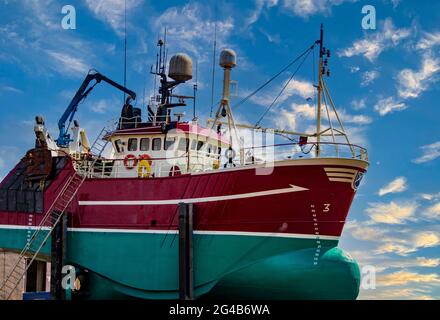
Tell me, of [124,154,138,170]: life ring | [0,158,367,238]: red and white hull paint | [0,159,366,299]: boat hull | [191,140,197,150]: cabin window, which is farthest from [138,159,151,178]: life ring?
[191,140,197,150]: cabin window

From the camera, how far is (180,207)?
1998cm

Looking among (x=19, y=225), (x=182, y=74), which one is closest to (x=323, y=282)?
(x=182, y=74)

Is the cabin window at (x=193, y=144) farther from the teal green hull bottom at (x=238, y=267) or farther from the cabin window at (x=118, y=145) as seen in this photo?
the teal green hull bottom at (x=238, y=267)

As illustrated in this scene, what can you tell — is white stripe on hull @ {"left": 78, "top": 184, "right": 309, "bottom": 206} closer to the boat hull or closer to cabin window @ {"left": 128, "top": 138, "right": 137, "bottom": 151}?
the boat hull

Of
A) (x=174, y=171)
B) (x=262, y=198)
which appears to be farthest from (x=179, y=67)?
(x=262, y=198)

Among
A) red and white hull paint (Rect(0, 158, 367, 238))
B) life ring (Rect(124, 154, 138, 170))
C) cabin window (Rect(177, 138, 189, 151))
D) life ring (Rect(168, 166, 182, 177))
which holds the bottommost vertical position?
red and white hull paint (Rect(0, 158, 367, 238))

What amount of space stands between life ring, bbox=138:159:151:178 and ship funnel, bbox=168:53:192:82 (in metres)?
4.58

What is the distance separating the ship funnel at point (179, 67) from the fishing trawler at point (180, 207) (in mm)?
65

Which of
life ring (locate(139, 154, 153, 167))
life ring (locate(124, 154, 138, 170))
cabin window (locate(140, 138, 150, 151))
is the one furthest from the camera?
cabin window (locate(140, 138, 150, 151))

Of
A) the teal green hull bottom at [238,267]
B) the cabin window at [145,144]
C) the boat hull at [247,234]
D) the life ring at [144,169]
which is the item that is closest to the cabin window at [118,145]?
the cabin window at [145,144]

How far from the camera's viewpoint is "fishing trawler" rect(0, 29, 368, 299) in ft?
62.9

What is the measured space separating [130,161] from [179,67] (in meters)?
4.74

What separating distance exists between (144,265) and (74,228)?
355 centimetres

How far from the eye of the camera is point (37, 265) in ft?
99.5
